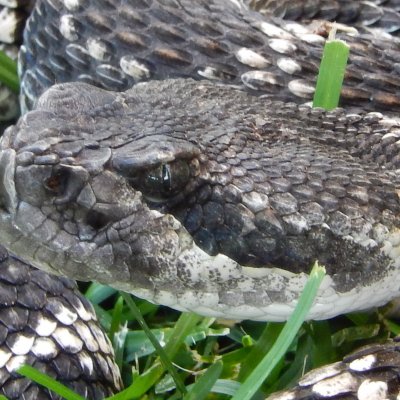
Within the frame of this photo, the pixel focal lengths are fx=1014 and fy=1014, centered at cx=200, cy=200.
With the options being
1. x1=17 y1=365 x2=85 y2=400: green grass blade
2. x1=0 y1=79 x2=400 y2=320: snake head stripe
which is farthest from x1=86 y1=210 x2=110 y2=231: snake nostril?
x1=17 y1=365 x2=85 y2=400: green grass blade

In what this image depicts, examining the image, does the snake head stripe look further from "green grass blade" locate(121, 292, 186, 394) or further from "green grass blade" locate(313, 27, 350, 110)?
"green grass blade" locate(313, 27, 350, 110)

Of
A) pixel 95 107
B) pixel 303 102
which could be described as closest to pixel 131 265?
A: pixel 95 107

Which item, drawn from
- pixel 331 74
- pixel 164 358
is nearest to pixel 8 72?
pixel 331 74

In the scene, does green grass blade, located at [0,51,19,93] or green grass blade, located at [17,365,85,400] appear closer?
green grass blade, located at [17,365,85,400]

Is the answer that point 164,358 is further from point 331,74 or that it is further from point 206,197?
point 331,74

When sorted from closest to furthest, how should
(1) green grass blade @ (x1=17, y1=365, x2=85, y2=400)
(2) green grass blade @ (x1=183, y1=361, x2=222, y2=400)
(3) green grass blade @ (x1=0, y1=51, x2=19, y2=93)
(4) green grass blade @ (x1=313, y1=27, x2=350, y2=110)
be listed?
(1) green grass blade @ (x1=17, y1=365, x2=85, y2=400), (2) green grass blade @ (x1=183, y1=361, x2=222, y2=400), (4) green grass blade @ (x1=313, y1=27, x2=350, y2=110), (3) green grass blade @ (x1=0, y1=51, x2=19, y2=93)
